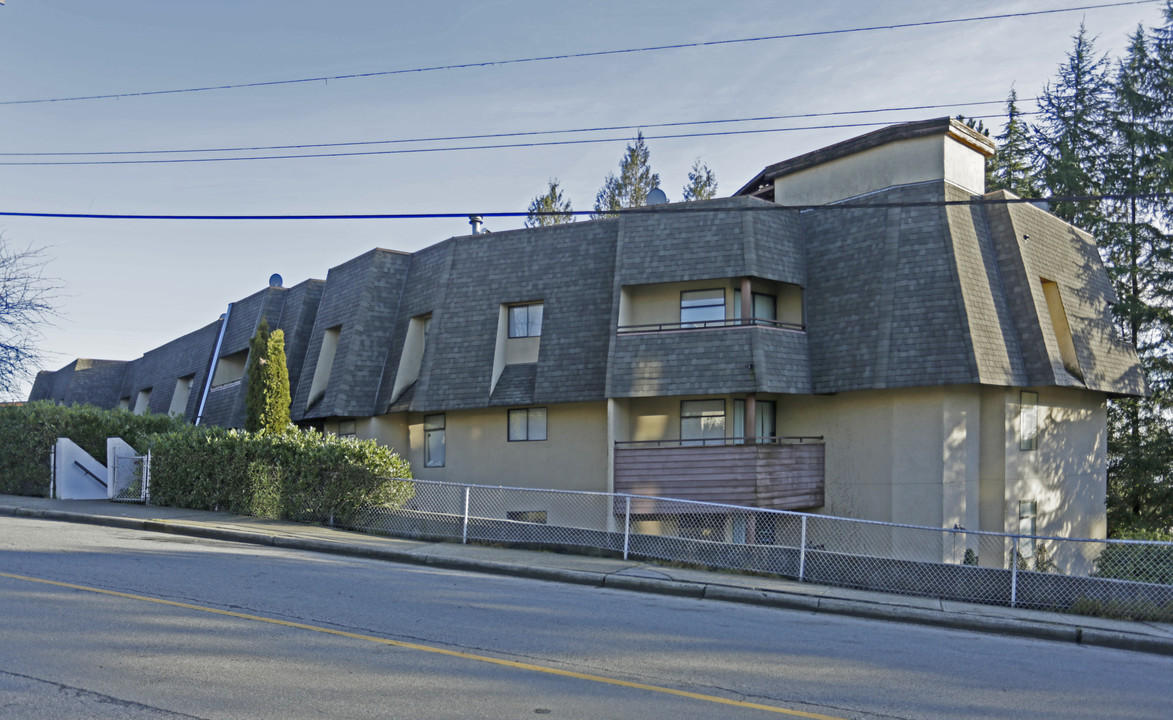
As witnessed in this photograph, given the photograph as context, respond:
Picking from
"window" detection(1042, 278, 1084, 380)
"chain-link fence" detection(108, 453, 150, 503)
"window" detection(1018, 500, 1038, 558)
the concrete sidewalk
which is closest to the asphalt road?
the concrete sidewalk

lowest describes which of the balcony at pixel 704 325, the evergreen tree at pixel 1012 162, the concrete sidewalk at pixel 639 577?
the concrete sidewalk at pixel 639 577

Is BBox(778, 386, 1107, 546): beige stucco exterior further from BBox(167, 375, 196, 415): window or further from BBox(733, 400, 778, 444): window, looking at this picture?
BBox(167, 375, 196, 415): window

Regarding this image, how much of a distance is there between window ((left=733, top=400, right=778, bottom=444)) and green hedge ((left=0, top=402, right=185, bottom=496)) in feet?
43.3

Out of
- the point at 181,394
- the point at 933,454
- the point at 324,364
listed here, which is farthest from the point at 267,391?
the point at 181,394

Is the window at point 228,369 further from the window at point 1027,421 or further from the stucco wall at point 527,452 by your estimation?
the window at point 1027,421

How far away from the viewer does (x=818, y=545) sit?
2023 centimetres

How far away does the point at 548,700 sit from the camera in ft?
22.9

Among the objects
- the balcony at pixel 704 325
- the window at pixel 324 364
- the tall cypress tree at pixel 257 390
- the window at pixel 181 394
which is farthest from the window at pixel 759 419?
the window at pixel 181 394

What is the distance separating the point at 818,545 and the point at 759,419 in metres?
3.56

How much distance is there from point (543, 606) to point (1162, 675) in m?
6.52

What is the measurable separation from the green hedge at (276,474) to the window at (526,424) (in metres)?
6.15

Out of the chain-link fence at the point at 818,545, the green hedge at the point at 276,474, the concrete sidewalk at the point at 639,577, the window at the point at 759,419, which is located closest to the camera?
the concrete sidewalk at the point at 639,577

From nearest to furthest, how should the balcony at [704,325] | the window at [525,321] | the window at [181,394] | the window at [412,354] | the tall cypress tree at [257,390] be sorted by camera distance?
the tall cypress tree at [257,390] < the balcony at [704,325] < the window at [525,321] < the window at [412,354] < the window at [181,394]

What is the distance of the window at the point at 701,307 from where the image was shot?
73.5 ft
